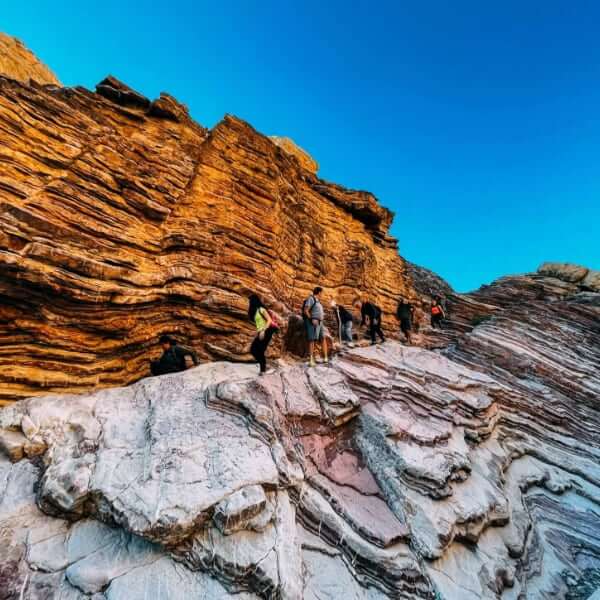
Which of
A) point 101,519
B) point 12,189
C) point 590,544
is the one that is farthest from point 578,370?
point 12,189

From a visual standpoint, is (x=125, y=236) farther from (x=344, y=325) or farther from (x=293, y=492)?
(x=344, y=325)

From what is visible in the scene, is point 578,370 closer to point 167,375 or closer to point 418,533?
point 418,533

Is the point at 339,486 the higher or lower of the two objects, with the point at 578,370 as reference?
lower

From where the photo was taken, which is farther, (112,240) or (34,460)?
(112,240)

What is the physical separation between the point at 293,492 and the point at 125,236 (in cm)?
1099

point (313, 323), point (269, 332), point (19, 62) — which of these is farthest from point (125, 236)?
point (19, 62)

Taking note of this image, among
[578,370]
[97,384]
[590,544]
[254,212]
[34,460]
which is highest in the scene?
[254,212]

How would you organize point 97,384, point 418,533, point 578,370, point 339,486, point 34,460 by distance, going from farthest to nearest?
point 578,370 → point 97,384 → point 339,486 → point 418,533 → point 34,460

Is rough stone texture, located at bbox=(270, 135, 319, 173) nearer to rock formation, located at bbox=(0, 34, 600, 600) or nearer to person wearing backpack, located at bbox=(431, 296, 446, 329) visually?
rock formation, located at bbox=(0, 34, 600, 600)

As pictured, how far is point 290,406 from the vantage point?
9469 millimetres

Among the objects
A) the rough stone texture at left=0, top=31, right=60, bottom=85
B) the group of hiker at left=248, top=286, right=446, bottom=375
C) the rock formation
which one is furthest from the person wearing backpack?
the rough stone texture at left=0, top=31, right=60, bottom=85

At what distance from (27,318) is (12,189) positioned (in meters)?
4.26

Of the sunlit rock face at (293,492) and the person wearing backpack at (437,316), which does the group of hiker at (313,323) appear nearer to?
the sunlit rock face at (293,492)

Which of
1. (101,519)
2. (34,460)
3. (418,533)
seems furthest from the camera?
(418,533)
